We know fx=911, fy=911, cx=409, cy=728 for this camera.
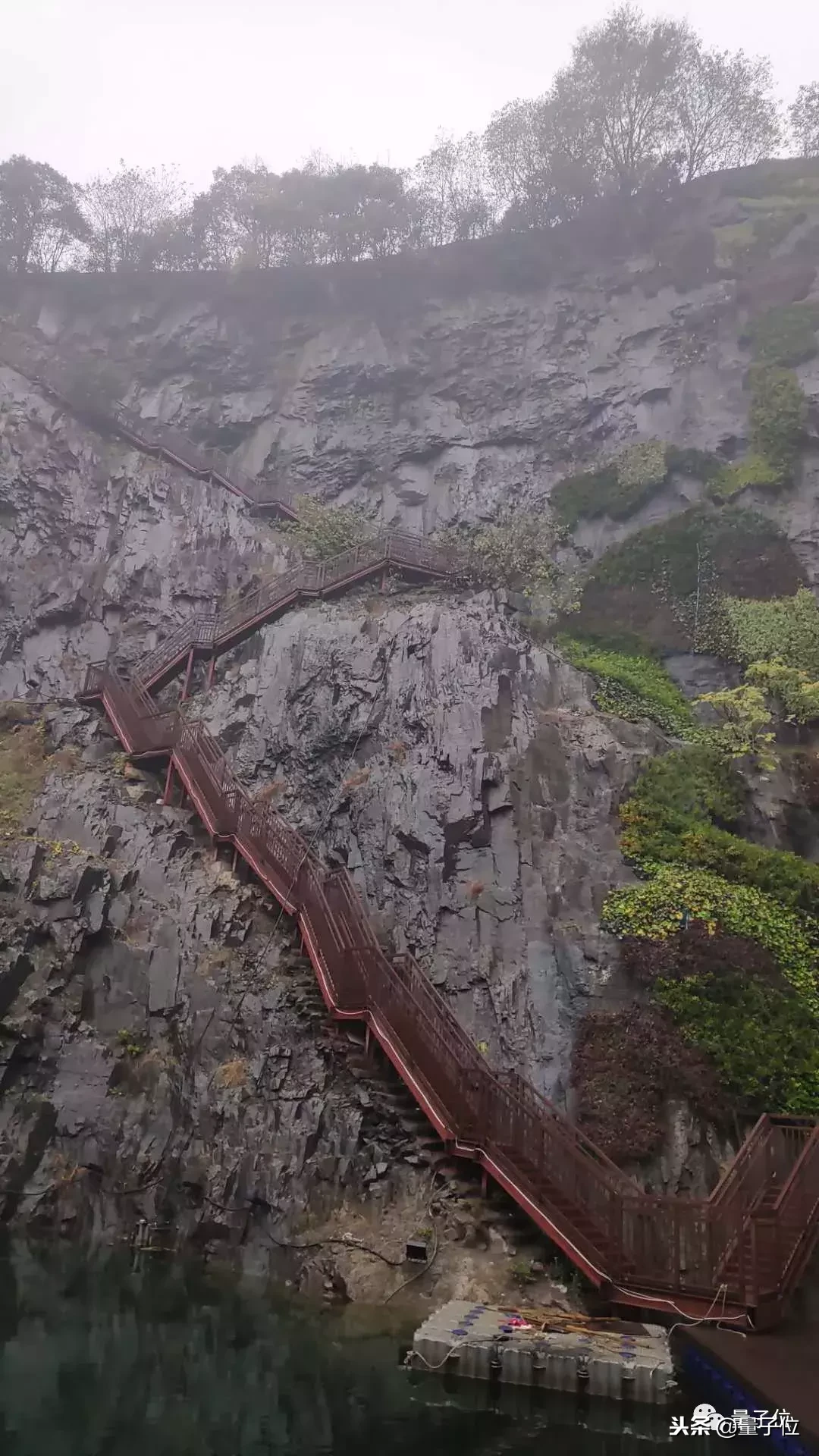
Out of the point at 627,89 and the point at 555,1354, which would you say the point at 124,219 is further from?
the point at 555,1354

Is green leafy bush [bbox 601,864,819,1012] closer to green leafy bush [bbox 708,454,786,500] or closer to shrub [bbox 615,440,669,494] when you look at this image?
green leafy bush [bbox 708,454,786,500]

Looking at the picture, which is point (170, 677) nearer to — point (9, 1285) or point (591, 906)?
point (591, 906)

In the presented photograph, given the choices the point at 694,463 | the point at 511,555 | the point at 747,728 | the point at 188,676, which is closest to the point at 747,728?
the point at 747,728

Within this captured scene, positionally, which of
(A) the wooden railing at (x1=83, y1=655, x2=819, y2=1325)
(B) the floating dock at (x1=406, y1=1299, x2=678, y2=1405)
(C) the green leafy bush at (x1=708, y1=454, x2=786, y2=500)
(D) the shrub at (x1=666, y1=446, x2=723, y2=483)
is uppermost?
(D) the shrub at (x1=666, y1=446, x2=723, y2=483)

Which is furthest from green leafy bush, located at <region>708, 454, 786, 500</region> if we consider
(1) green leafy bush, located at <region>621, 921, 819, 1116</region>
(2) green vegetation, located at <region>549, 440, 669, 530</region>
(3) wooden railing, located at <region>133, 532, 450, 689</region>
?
(1) green leafy bush, located at <region>621, 921, 819, 1116</region>

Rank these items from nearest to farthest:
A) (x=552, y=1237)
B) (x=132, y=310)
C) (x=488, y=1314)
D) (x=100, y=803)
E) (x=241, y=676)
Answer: (x=488, y=1314) < (x=552, y=1237) < (x=100, y=803) < (x=241, y=676) < (x=132, y=310)

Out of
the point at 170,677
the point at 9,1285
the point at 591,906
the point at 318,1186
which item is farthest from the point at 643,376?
the point at 9,1285
